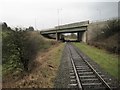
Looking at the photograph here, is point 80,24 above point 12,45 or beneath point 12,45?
above

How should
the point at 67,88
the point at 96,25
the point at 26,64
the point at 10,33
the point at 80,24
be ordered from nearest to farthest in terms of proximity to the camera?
the point at 67,88 < the point at 26,64 < the point at 10,33 < the point at 96,25 < the point at 80,24

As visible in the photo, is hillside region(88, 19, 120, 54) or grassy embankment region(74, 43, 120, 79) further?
hillside region(88, 19, 120, 54)

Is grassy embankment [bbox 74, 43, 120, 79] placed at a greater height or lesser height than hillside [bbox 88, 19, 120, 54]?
lesser

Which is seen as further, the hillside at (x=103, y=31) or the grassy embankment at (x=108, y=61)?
the hillside at (x=103, y=31)

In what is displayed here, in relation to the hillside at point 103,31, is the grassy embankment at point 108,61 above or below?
below

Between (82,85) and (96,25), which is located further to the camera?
(96,25)

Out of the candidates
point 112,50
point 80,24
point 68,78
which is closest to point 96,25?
point 80,24

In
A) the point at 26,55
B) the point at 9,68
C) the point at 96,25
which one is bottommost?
the point at 9,68

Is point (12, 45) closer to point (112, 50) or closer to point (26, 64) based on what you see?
point (26, 64)

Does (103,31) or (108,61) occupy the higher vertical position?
(103,31)

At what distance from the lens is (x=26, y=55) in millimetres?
28781

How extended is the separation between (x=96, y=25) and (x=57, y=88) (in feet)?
189

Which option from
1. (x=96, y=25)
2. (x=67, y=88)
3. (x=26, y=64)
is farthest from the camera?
(x=96, y=25)

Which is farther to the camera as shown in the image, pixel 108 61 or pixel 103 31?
pixel 103 31
